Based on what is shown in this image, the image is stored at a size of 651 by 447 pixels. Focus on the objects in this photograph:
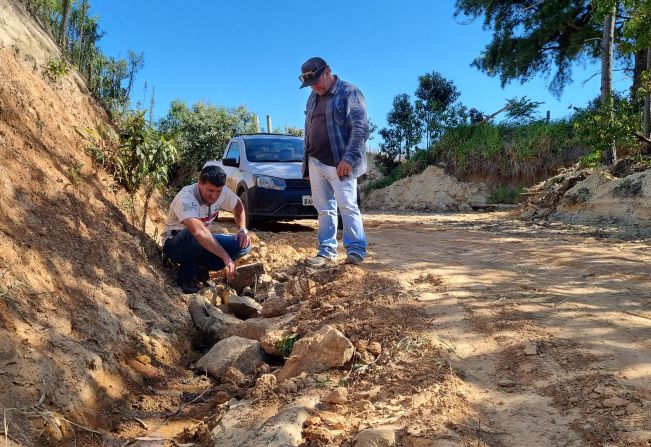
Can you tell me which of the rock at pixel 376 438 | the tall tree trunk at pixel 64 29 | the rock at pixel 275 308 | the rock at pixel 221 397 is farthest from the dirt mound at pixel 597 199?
the tall tree trunk at pixel 64 29

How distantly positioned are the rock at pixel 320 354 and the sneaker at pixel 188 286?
1901 millimetres

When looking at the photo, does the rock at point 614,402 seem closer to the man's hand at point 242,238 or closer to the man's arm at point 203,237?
the man's arm at point 203,237

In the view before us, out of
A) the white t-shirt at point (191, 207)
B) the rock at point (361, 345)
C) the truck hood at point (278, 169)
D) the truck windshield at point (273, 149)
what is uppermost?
the truck windshield at point (273, 149)

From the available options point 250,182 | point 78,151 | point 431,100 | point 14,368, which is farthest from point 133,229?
point 431,100

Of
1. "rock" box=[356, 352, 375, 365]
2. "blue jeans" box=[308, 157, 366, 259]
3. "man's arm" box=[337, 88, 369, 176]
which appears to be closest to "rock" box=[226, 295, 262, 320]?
"blue jeans" box=[308, 157, 366, 259]

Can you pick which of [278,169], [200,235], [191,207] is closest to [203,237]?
[200,235]

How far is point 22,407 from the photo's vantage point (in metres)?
2.54

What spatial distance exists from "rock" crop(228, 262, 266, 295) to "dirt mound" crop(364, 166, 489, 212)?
460 inches

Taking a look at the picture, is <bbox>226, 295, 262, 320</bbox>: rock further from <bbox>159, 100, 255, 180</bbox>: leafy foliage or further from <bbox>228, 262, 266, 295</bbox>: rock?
<bbox>159, 100, 255, 180</bbox>: leafy foliage

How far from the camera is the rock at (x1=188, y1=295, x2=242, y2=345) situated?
4375mm

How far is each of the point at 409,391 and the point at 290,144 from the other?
669 cm

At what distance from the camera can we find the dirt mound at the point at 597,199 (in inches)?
332

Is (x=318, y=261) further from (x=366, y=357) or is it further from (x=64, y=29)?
(x=64, y=29)

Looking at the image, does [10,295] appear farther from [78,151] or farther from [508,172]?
[508,172]
